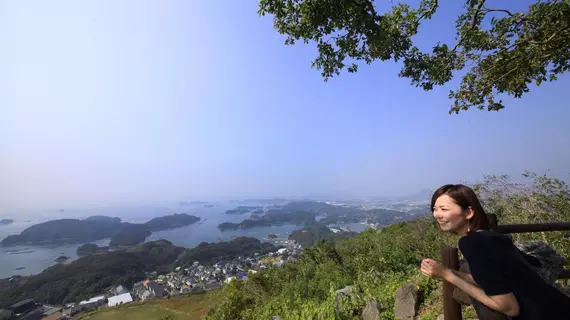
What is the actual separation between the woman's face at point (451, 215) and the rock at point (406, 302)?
321 centimetres

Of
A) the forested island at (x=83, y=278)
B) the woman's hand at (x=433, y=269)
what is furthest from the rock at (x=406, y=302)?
the forested island at (x=83, y=278)

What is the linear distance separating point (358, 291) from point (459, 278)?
4116mm

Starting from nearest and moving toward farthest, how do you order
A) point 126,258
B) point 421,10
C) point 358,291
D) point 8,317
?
point 421,10, point 358,291, point 8,317, point 126,258

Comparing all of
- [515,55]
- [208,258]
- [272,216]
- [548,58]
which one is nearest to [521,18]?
[515,55]

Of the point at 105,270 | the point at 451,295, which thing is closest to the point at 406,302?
the point at 451,295

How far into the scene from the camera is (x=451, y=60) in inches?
168

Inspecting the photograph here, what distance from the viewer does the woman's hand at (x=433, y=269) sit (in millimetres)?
1281

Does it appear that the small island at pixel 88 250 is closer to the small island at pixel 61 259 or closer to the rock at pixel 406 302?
the small island at pixel 61 259

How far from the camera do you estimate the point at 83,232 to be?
Result: 88750mm

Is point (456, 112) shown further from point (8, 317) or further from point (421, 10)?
point (8, 317)

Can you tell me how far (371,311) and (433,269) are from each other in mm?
3412

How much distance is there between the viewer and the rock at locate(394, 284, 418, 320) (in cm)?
378

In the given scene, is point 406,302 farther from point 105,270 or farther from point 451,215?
point 105,270

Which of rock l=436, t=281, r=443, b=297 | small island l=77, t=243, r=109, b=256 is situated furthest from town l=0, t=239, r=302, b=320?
small island l=77, t=243, r=109, b=256
